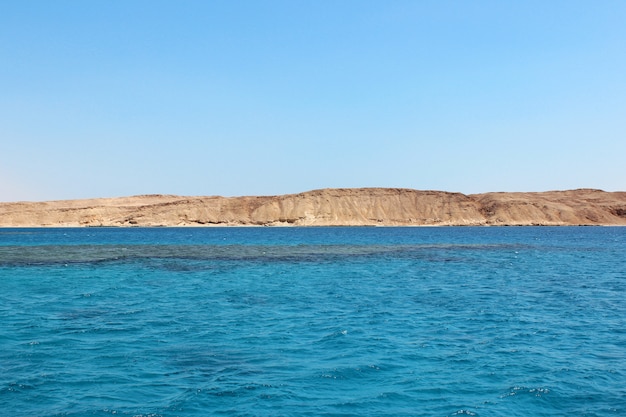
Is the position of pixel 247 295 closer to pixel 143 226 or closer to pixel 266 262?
pixel 266 262

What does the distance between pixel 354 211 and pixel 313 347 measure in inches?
5652

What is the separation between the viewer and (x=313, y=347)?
722 inches

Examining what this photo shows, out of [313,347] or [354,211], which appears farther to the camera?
[354,211]

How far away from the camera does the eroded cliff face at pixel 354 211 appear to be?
15888cm

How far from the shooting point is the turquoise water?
1338 cm

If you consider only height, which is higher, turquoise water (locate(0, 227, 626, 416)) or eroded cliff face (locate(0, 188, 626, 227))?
eroded cliff face (locate(0, 188, 626, 227))

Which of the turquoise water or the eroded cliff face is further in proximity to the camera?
the eroded cliff face

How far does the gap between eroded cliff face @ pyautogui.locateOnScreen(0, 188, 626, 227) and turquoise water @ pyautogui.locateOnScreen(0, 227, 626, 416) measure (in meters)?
123

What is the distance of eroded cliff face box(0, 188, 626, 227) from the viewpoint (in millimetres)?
158875

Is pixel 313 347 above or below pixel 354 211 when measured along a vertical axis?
below

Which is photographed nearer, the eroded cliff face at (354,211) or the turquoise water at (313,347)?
the turquoise water at (313,347)

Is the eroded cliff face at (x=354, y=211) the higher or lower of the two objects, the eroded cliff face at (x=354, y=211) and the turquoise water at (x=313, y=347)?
the higher

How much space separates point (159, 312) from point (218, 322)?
3.81 m

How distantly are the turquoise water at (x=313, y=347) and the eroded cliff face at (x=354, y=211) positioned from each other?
4852 inches
